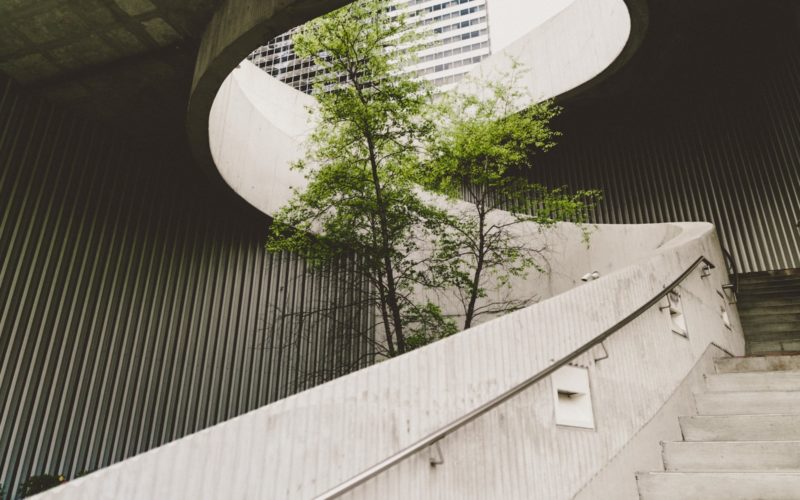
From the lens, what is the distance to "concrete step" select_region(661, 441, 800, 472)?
2.64 m

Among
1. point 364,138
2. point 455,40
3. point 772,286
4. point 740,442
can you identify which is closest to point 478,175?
point 364,138

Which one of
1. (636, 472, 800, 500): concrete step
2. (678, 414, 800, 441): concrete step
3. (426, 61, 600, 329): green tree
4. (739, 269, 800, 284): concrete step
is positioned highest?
(426, 61, 600, 329): green tree

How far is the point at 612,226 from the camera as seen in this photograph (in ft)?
28.4

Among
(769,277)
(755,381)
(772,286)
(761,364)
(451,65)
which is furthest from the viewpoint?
(451,65)

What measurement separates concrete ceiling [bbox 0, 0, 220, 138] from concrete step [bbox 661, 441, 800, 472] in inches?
199

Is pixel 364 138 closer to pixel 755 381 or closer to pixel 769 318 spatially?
pixel 755 381

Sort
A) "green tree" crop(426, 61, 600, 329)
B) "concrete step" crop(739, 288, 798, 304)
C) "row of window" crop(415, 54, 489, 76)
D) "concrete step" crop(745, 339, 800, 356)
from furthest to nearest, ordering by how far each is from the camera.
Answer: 1. "row of window" crop(415, 54, 489, 76)
2. "green tree" crop(426, 61, 600, 329)
3. "concrete step" crop(739, 288, 798, 304)
4. "concrete step" crop(745, 339, 800, 356)

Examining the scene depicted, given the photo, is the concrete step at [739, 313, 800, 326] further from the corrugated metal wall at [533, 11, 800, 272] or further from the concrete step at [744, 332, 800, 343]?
the corrugated metal wall at [533, 11, 800, 272]

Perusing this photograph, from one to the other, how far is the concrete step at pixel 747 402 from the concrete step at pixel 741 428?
0.14 m

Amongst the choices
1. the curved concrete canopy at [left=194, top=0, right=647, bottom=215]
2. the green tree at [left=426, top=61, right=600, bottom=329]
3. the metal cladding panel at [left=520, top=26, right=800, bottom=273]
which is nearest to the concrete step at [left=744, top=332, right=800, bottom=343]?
the green tree at [left=426, top=61, right=600, bottom=329]

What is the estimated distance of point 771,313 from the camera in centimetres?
597

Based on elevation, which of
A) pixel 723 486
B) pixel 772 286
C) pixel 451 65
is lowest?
pixel 723 486

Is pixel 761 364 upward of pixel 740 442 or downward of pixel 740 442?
upward

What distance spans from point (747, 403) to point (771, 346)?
2.81m
